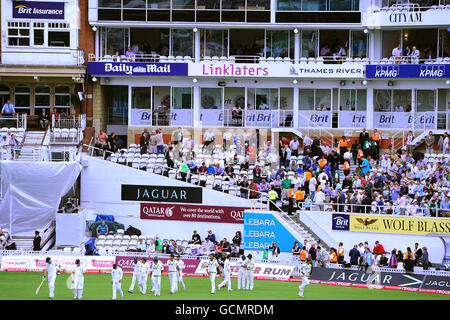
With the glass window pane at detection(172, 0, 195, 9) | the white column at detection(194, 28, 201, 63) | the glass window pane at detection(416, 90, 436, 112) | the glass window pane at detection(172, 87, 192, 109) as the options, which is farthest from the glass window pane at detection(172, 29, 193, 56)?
the glass window pane at detection(416, 90, 436, 112)

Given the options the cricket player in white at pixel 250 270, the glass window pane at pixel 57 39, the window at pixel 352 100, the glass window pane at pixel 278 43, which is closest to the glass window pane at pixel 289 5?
the glass window pane at pixel 278 43

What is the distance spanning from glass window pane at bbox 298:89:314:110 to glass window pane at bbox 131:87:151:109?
8.01m

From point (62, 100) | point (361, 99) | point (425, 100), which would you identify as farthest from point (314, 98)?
point (62, 100)

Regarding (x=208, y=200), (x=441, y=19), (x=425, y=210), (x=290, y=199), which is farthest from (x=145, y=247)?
(x=441, y=19)

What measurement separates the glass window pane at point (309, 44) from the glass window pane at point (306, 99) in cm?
189

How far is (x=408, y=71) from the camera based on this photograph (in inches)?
1681

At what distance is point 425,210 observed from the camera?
34375 mm

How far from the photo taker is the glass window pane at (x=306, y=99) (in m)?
44.9

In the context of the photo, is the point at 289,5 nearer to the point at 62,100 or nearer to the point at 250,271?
the point at 62,100

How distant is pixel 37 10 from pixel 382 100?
18338 millimetres

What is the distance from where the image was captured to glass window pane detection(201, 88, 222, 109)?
44.8m
